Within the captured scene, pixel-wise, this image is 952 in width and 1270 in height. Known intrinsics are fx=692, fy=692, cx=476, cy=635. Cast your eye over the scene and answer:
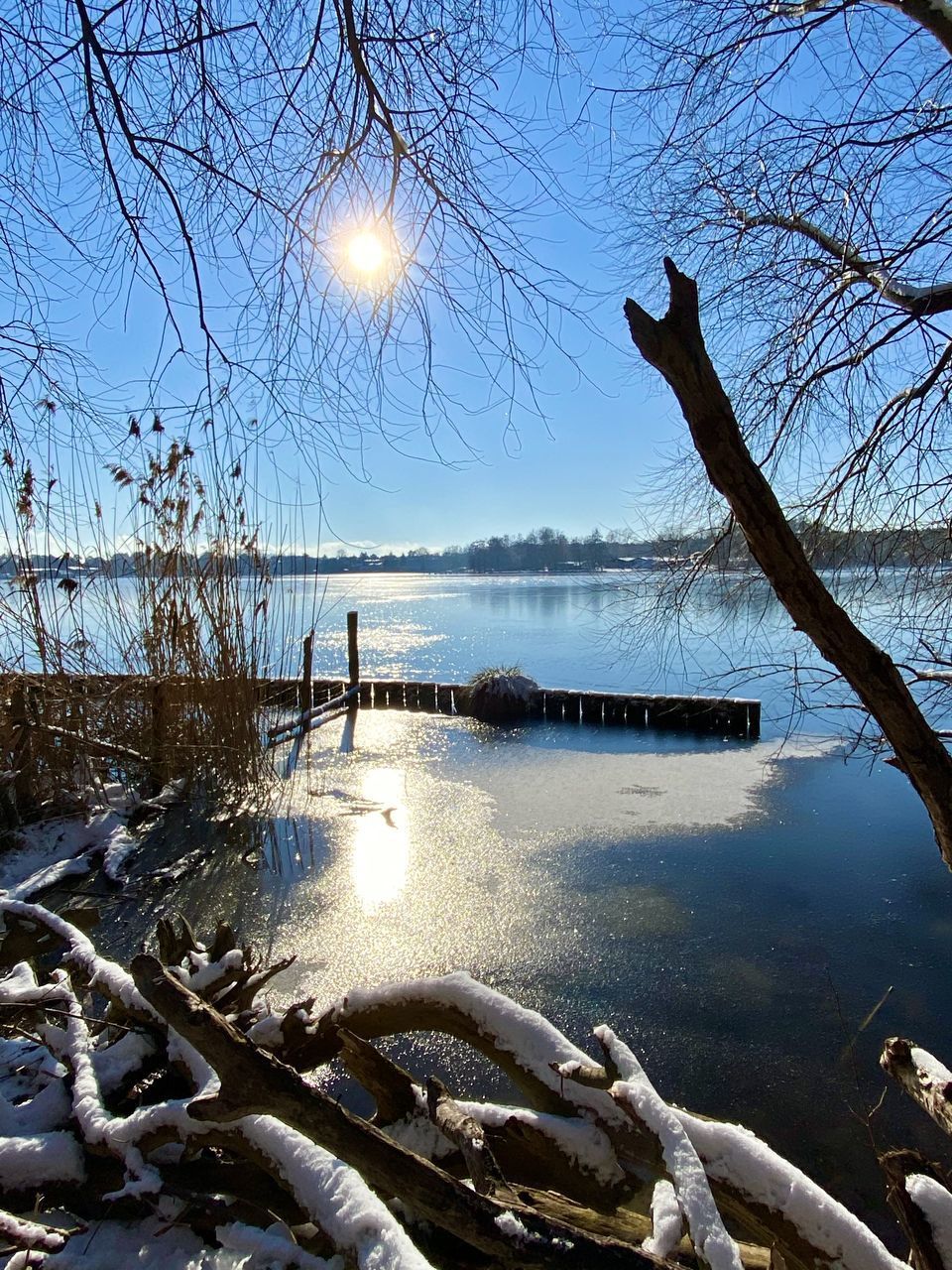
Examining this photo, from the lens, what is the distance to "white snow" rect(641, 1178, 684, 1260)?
2.45 feet

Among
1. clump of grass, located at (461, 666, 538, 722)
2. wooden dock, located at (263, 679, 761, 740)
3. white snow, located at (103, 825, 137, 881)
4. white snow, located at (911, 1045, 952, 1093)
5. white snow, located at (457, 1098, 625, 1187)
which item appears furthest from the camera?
clump of grass, located at (461, 666, 538, 722)

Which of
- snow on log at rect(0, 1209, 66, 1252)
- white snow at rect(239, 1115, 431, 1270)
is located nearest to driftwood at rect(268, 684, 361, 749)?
snow on log at rect(0, 1209, 66, 1252)

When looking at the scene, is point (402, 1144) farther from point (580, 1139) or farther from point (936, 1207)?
point (936, 1207)

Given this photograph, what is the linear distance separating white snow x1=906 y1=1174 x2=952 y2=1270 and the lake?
0.33 metres

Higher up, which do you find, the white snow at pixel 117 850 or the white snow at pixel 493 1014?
the white snow at pixel 493 1014

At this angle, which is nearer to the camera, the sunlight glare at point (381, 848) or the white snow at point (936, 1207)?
the white snow at point (936, 1207)

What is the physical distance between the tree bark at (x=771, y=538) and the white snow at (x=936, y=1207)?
0.73m

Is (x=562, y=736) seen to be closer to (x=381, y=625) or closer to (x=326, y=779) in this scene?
(x=326, y=779)

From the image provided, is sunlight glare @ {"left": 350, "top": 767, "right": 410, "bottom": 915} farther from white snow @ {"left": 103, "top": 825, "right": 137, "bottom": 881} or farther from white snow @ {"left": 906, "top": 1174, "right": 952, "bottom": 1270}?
white snow @ {"left": 906, "top": 1174, "right": 952, "bottom": 1270}

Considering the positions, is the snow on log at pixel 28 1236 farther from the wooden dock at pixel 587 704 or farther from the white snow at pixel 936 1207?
the wooden dock at pixel 587 704

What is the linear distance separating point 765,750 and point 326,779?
436 centimetres

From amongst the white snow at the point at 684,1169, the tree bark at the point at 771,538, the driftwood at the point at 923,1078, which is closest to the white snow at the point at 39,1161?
the white snow at the point at 684,1169

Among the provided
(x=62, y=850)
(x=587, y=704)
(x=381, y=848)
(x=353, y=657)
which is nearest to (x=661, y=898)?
(x=381, y=848)

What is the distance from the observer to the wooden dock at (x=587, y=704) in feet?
25.7
